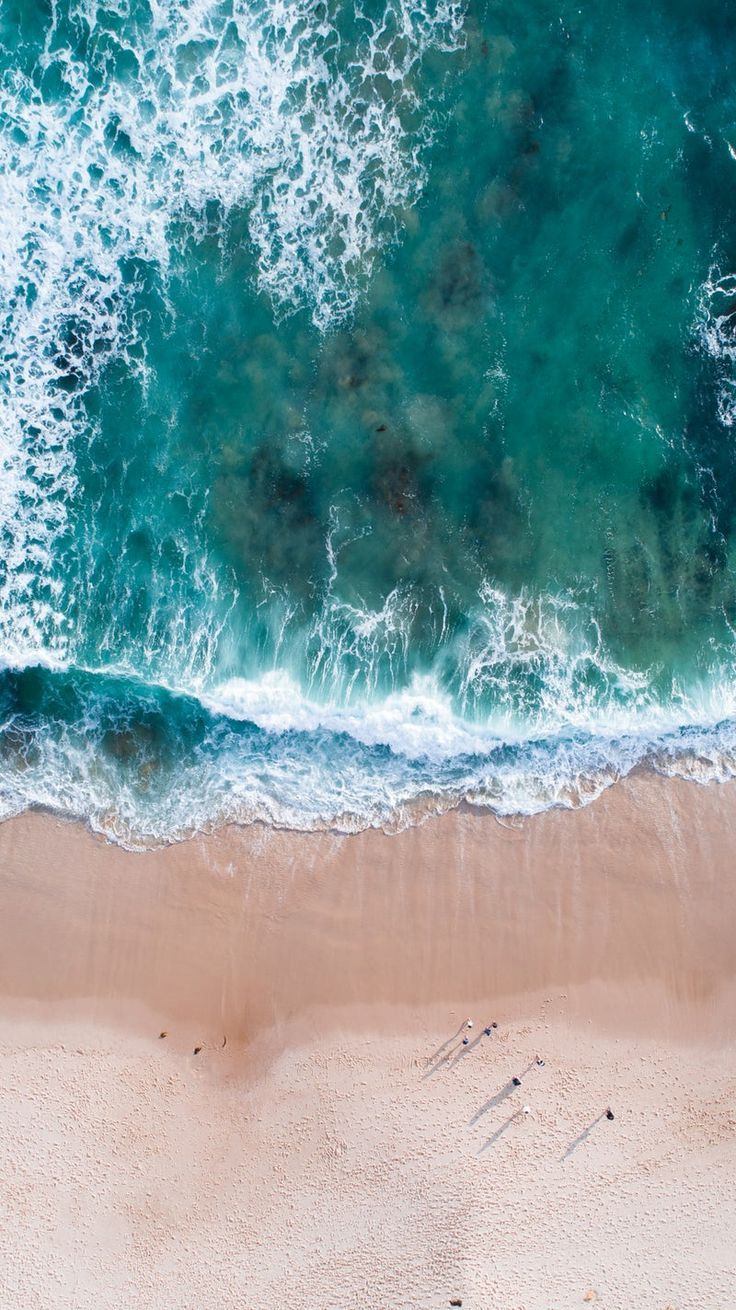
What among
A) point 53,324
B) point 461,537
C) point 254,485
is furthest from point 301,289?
point 461,537

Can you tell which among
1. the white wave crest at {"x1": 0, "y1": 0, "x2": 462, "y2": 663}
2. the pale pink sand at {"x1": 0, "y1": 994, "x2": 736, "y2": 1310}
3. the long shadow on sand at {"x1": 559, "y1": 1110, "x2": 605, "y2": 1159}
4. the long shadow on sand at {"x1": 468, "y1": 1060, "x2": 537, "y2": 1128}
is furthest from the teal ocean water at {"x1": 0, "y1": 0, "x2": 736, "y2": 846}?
the long shadow on sand at {"x1": 559, "y1": 1110, "x2": 605, "y2": 1159}

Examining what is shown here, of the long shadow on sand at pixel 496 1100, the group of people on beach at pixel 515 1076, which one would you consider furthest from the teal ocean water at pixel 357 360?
the long shadow on sand at pixel 496 1100

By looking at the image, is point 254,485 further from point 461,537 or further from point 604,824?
point 604,824

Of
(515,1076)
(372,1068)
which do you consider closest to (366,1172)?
(372,1068)

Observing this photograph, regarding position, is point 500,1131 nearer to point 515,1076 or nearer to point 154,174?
point 515,1076

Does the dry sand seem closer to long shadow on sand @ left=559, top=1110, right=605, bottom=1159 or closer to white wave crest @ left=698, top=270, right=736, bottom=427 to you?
long shadow on sand @ left=559, top=1110, right=605, bottom=1159

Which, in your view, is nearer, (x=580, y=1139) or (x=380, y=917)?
(x=580, y=1139)
